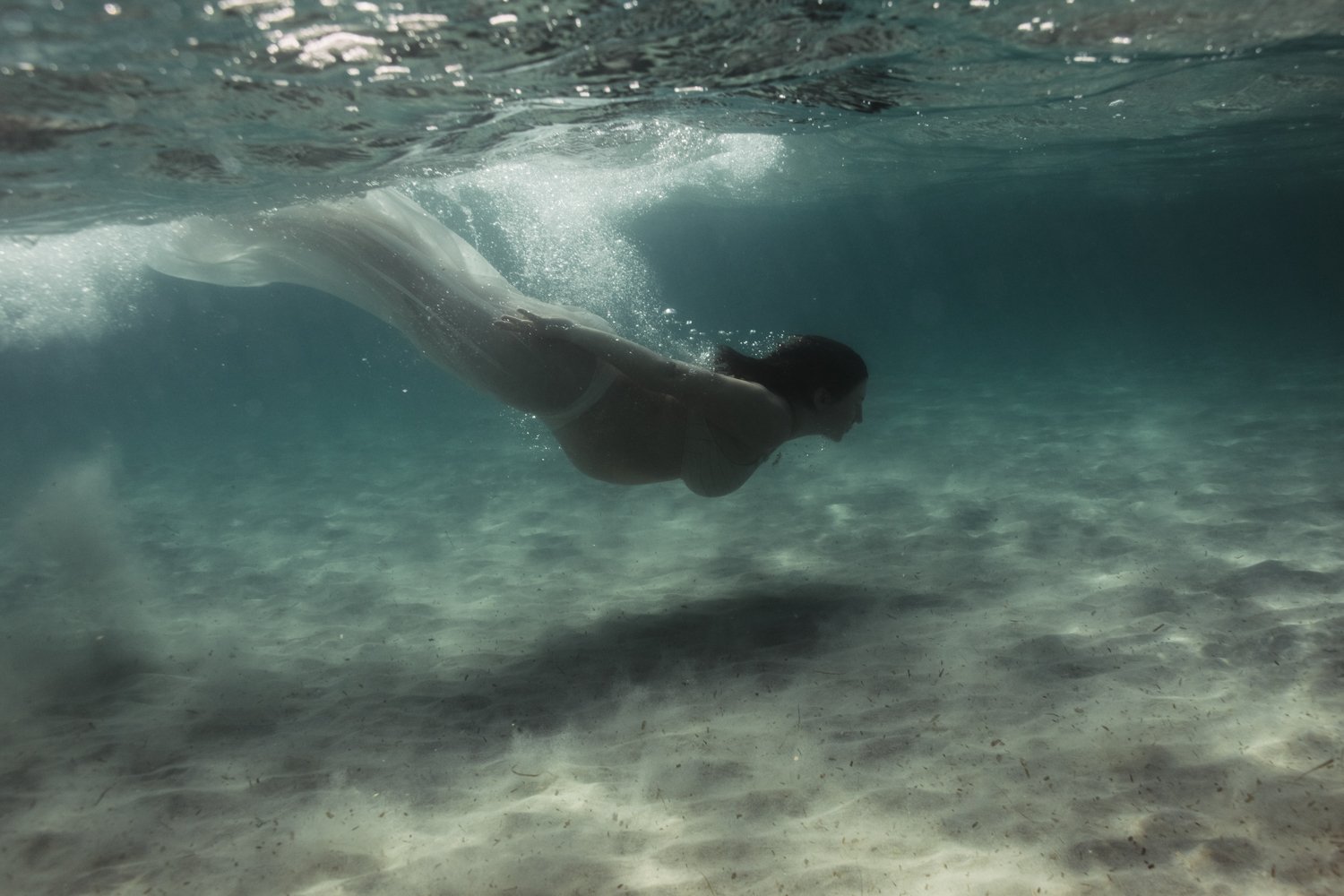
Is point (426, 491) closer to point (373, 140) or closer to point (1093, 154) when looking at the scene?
point (373, 140)

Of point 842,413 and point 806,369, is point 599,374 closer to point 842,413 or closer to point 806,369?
point 806,369

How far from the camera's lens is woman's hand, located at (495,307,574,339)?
583cm

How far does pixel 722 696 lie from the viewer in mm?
5590

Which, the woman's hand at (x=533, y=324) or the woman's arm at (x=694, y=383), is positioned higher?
the woman's hand at (x=533, y=324)

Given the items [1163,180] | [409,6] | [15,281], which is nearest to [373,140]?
[409,6]

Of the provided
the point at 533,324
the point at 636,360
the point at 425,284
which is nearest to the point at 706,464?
the point at 636,360

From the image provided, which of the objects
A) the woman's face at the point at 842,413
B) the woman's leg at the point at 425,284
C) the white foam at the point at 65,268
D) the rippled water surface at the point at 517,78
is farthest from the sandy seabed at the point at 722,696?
the white foam at the point at 65,268

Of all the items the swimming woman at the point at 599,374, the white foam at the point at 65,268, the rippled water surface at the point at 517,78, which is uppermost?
the rippled water surface at the point at 517,78

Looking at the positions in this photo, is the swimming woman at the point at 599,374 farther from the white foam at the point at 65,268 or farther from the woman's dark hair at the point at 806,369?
the white foam at the point at 65,268

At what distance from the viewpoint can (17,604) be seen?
9367 millimetres

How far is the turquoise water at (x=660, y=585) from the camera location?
3.98 m

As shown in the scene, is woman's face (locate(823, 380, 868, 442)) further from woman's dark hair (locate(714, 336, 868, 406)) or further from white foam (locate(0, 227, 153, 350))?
white foam (locate(0, 227, 153, 350))

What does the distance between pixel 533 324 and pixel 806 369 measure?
92.6 inches

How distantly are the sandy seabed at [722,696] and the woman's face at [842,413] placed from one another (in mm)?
1879
